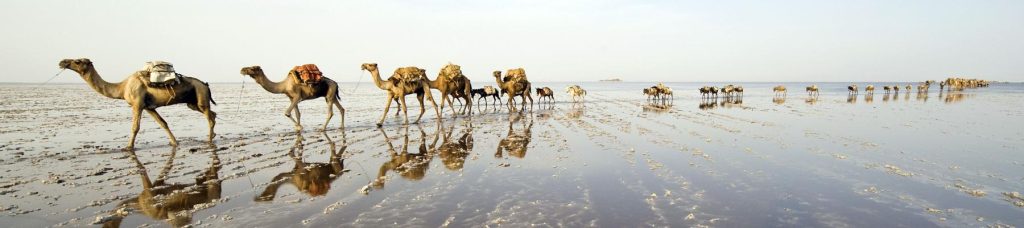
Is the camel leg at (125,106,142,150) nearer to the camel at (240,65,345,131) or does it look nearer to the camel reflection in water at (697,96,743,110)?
the camel at (240,65,345,131)

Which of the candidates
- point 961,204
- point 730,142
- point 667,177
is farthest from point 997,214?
point 730,142

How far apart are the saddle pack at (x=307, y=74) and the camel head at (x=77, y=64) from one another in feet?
14.5

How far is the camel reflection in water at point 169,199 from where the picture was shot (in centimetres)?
462

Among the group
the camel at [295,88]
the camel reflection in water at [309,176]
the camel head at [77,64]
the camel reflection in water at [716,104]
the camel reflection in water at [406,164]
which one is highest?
the camel head at [77,64]

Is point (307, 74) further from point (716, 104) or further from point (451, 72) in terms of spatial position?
point (716, 104)

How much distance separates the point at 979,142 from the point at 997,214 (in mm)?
7965

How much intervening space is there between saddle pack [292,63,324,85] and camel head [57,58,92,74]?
4.43m

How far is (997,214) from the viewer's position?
470 centimetres

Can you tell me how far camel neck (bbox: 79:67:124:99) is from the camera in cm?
955

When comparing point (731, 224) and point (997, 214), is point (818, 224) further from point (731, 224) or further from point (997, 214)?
point (997, 214)

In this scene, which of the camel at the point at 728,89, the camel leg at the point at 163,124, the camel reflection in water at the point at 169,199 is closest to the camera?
the camel reflection in water at the point at 169,199

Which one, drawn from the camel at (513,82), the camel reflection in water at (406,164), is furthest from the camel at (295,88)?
the camel at (513,82)

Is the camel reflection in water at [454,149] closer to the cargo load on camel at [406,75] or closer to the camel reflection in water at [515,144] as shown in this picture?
the camel reflection in water at [515,144]

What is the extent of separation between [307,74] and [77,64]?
4.85 metres
